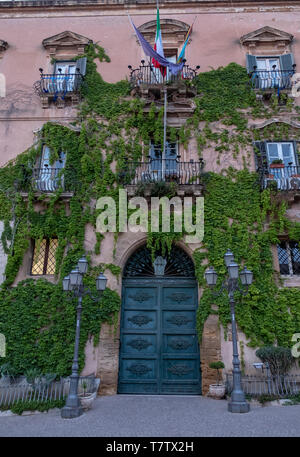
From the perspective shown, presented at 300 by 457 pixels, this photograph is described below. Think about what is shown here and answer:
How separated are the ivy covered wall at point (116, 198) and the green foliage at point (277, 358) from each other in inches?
21.0

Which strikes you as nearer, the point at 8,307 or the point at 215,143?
the point at 8,307

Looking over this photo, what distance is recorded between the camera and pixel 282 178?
443 inches

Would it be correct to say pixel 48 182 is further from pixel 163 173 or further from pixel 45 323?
pixel 45 323

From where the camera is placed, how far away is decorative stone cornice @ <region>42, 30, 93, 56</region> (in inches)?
544

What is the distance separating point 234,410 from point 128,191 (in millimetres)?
7032

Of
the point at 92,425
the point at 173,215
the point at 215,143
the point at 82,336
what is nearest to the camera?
the point at 92,425

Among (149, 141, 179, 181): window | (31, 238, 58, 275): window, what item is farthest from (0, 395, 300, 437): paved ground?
(149, 141, 179, 181): window

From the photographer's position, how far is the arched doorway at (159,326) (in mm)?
9961

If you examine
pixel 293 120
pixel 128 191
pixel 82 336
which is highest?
pixel 293 120

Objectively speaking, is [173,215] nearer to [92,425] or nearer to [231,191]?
[231,191]

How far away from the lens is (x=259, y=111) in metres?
12.5

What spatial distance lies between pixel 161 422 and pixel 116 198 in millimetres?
6972

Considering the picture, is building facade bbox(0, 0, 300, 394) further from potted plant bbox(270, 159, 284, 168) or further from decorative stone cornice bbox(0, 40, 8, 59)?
decorative stone cornice bbox(0, 40, 8, 59)

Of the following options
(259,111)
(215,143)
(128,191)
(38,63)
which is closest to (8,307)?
(128,191)
